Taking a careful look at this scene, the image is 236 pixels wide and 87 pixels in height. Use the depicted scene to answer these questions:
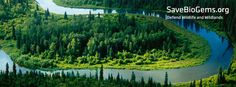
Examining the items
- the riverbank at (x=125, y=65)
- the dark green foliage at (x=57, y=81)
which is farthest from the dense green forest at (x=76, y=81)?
the riverbank at (x=125, y=65)

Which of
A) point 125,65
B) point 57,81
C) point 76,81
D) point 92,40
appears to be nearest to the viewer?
point 76,81

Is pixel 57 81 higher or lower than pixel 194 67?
higher

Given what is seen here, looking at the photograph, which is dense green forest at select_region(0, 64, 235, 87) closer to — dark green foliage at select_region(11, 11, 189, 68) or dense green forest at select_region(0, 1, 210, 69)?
dense green forest at select_region(0, 1, 210, 69)

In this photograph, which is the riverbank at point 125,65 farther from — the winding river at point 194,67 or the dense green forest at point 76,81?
the dense green forest at point 76,81

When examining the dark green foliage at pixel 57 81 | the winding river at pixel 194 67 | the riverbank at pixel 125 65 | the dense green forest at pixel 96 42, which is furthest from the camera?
the dense green forest at pixel 96 42

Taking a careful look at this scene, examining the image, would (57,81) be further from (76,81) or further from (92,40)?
(92,40)

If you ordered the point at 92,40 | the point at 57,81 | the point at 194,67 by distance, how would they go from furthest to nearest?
Result: the point at 92,40 < the point at 194,67 < the point at 57,81

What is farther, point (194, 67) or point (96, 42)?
point (96, 42)

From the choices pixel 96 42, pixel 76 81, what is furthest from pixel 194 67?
pixel 76 81

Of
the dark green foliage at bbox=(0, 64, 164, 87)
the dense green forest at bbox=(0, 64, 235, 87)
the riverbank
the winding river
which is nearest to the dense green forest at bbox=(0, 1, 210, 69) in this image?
the riverbank

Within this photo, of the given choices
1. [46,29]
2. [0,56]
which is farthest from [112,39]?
[0,56]

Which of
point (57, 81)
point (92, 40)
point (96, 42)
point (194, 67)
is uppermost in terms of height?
point (92, 40)

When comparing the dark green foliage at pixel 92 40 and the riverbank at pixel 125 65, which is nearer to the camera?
the riverbank at pixel 125 65
